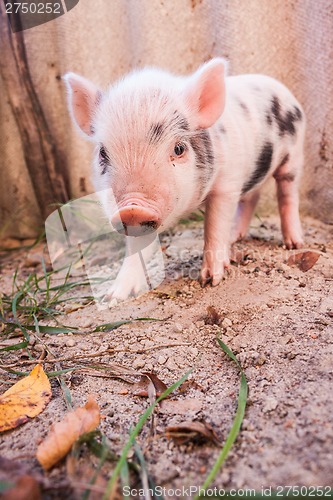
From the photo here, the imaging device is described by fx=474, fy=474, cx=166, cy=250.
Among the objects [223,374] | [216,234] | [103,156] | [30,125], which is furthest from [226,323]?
[30,125]

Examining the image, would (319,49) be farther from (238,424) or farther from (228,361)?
(238,424)

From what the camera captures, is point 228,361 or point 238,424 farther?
point 228,361

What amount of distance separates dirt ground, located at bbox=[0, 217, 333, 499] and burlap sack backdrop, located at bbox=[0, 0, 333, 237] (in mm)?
1118

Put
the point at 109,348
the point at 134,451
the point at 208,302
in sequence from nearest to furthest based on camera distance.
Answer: the point at 134,451 → the point at 109,348 → the point at 208,302

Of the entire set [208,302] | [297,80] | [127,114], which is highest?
[127,114]

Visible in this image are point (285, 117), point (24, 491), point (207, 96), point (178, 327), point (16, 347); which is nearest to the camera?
point (24, 491)

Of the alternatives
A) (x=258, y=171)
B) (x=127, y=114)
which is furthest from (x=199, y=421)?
(x=258, y=171)

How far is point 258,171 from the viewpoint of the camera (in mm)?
2459

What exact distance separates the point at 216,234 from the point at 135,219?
75 centimetres

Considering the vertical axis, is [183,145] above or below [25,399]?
above

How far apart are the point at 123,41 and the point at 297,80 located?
1159 mm

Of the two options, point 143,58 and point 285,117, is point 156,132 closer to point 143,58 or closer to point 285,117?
point 285,117

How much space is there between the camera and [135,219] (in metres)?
1.65

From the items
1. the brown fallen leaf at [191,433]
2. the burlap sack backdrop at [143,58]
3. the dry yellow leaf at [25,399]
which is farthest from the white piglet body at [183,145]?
the brown fallen leaf at [191,433]
